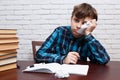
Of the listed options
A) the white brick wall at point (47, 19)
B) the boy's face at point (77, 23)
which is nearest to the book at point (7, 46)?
the boy's face at point (77, 23)

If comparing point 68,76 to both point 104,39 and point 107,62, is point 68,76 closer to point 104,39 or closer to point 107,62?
point 107,62

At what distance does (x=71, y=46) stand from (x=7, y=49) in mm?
609

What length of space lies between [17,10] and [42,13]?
0.91 ft

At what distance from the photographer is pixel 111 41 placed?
241 cm

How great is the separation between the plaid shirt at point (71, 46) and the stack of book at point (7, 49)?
1.04ft

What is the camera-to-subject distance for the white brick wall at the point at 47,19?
2.38 m

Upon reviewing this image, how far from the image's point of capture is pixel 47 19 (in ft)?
8.02

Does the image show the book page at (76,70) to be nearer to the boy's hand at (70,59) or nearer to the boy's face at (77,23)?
the boy's hand at (70,59)

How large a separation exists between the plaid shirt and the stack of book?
→ 1.04 ft

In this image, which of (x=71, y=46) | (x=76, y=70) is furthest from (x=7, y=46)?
(x=71, y=46)

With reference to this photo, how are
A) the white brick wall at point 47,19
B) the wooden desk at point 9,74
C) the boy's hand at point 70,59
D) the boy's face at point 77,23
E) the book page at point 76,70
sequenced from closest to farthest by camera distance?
1. the wooden desk at point 9,74
2. the book page at point 76,70
3. the boy's hand at point 70,59
4. the boy's face at point 77,23
5. the white brick wall at point 47,19

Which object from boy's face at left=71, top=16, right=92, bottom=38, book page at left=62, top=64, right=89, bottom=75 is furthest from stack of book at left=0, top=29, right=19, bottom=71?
boy's face at left=71, top=16, right=92, bottom=38

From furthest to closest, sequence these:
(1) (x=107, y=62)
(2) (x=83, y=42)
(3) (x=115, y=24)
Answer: (3) (x=115, y=24)
(2) (x=83, y=42)
(1) (x=107, y=62)

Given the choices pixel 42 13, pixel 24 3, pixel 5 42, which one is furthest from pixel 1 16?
pixel 5 42
